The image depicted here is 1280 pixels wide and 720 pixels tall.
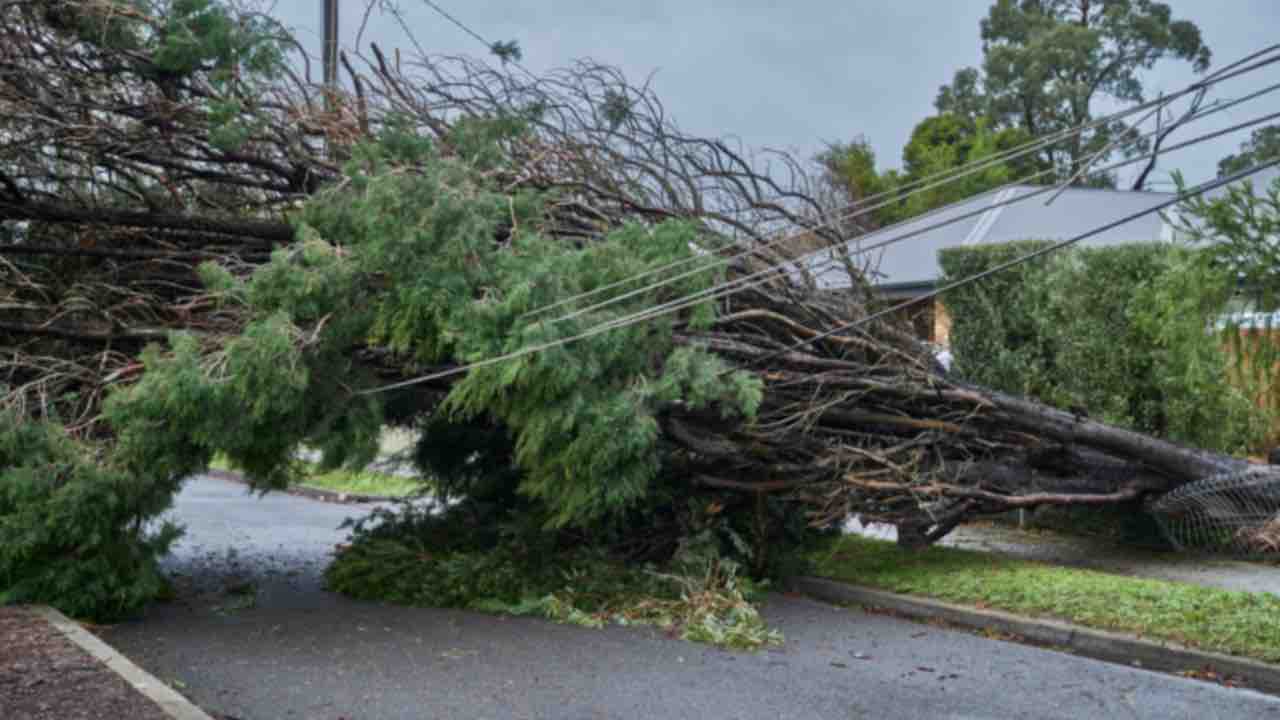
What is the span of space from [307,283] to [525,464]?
1.86 meters

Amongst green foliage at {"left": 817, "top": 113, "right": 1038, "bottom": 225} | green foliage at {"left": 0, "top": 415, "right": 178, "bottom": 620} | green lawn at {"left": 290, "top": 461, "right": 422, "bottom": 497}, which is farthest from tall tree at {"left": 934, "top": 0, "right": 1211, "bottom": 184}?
green foliage at {"left": 0, "top": 415, "right": 178, "bottom": 620}

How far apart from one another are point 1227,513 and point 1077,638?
2.80 metres

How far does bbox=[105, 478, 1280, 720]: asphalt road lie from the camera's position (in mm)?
6516

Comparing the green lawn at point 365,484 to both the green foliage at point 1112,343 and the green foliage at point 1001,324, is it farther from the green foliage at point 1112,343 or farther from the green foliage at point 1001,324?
the green foliage at point 1112,343

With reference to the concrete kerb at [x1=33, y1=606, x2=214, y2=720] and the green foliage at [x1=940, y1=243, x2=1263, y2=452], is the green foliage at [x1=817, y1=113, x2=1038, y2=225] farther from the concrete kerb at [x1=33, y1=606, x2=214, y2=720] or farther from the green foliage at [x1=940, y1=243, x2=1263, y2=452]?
the concrete kerb at [x1=33, y1=606, x2=214, y2=720]

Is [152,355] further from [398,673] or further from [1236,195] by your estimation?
[1236,195]

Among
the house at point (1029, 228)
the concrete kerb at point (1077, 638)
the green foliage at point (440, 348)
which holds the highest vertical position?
the house at point (1029, 228)

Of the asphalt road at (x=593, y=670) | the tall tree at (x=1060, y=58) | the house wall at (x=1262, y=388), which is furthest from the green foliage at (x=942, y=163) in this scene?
the asphalt road at (x=593, y=670)

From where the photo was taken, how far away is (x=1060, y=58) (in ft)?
142

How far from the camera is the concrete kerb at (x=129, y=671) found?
5605 mm

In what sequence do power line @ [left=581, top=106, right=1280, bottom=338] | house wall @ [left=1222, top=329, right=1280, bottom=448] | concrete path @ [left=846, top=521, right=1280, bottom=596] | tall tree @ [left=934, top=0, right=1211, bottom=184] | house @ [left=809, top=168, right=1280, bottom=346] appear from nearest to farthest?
1. power line @ [left=581, top=106, right=1280, bottom=338]
2. concrete path @ [left=846, top=521, right=1280, bottom=596]
3. house wall @ [left=1222, top=329, right=1280, bottom=448]
4. house @ [left=809, top=168, right=1280, bottom=346]
5. tall tree @ [left=934, top=0, right=1211, bottom=184]

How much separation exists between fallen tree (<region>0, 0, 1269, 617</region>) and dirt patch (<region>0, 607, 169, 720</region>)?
1372mm

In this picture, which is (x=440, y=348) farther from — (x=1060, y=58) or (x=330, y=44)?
(x=1060, y=58)

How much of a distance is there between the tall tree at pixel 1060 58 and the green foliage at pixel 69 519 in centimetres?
3799
